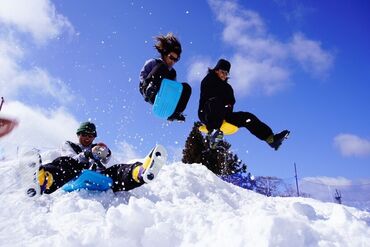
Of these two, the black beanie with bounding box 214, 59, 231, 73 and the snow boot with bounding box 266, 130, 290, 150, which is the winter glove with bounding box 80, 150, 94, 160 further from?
the snow boot with bounding box 266, 130, 290, 150

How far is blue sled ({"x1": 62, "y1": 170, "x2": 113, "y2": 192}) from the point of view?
15.2 feet

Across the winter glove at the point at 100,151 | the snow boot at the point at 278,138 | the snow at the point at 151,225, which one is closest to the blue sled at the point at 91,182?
the snow at the point at 151,225

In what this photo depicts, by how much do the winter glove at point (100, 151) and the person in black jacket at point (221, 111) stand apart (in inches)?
54.7

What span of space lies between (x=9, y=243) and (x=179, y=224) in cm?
137

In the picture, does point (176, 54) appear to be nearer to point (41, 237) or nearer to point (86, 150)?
point (86, 150)

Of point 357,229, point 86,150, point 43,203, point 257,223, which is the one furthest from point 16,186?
point 357,229

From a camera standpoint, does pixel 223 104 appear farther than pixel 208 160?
No

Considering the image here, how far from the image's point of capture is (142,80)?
201 inches

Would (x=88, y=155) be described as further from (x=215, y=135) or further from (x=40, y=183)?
(x=215, y=135)

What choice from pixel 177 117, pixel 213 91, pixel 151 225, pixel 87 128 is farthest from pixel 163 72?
pixel 151 225

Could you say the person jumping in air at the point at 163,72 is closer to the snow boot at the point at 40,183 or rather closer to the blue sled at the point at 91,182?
the blue sled at the point at 91,182

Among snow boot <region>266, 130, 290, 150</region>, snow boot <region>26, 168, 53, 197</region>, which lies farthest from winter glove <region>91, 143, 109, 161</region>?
snow boot <region>266, 130, 290, 150</region>

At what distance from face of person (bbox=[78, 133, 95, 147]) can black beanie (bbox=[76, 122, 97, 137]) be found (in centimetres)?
4

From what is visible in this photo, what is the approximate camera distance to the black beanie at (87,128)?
541 cm
